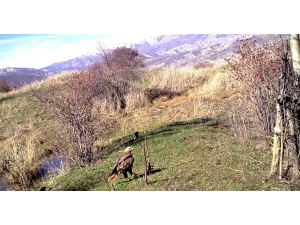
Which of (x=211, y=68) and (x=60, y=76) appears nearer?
(x=60, y=76)

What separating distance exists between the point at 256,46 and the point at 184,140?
2.20 meters

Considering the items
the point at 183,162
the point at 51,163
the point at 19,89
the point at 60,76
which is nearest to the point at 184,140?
the point at 183,162

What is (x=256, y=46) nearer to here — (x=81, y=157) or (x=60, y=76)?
(x=81, y=157)

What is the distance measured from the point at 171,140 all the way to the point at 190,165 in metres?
1.39

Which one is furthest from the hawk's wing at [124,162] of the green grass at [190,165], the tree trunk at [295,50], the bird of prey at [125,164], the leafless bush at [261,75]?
the tree trunk at [295,50]

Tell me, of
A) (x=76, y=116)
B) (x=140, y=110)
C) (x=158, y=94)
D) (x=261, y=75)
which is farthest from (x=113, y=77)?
(x=261, y=75)

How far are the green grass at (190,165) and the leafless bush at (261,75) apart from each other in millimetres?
560

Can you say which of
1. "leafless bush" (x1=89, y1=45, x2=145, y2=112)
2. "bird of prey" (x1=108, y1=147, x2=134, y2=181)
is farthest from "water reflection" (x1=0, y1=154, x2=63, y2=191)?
"bird of prey" (x1=108, y1=147, x2=134, y2=181)

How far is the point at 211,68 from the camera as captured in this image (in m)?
9.66

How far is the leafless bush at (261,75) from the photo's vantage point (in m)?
6.03

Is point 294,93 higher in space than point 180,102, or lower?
higher

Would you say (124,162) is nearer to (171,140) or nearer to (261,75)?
(171,140)

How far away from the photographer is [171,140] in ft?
22.6
